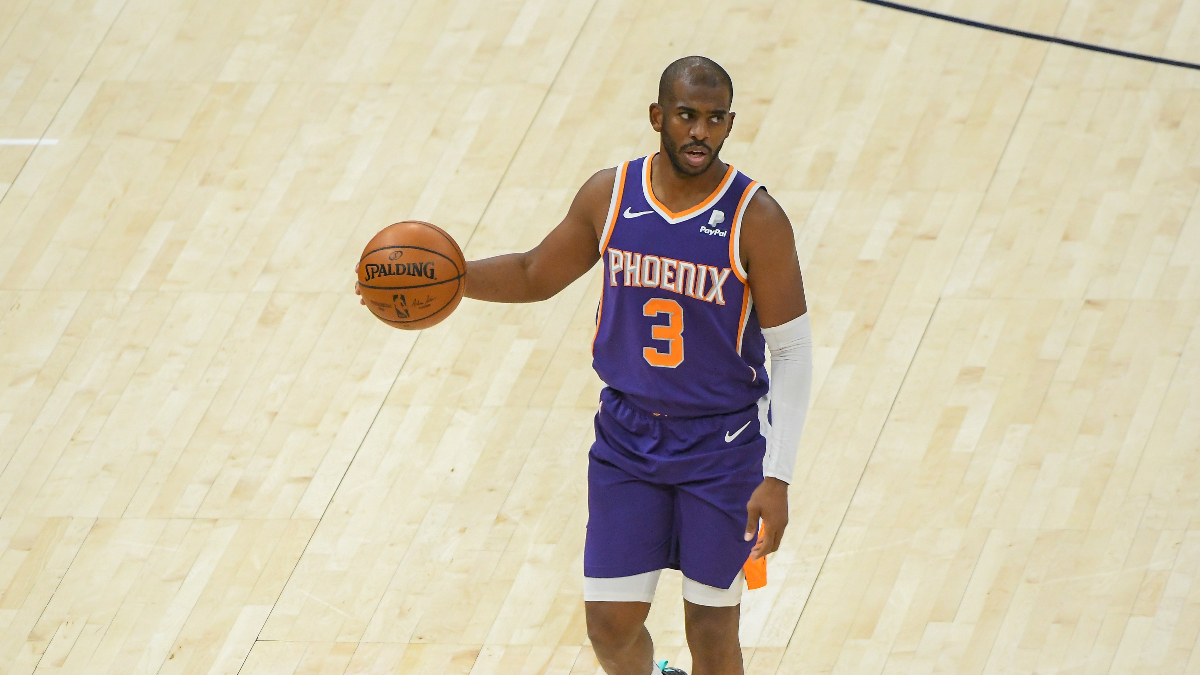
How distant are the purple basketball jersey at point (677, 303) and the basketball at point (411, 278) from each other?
15.6 inches

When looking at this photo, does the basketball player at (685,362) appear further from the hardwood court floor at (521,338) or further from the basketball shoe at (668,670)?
the hardwood court floor at (521,338)

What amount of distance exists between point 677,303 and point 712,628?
855 mm

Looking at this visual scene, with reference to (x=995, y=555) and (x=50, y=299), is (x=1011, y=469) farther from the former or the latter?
(x=50, y=299)

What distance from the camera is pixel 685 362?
3445 mm

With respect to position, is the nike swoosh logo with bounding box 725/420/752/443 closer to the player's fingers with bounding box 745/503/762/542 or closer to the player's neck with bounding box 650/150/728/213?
the player's fingers with bounding box 745/503/762/542

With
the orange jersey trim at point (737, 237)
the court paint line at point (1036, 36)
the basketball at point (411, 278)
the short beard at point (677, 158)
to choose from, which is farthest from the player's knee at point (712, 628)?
the court paint line at point (1036, 36)

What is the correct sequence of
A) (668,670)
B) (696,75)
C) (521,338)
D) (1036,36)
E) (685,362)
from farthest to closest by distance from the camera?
(1036,36) → (521,338) → (668,670) → (685,362) → (696,75)

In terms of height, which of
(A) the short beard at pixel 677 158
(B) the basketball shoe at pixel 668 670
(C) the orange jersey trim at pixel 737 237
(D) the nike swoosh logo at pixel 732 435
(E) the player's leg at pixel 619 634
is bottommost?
(B) the basketball shoe at pixel 668 670

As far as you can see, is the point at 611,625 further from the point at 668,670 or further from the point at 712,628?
the point at 668,670

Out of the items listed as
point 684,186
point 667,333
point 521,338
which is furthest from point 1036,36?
point 667,333

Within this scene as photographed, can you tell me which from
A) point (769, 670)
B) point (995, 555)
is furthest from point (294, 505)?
point (995, 555)

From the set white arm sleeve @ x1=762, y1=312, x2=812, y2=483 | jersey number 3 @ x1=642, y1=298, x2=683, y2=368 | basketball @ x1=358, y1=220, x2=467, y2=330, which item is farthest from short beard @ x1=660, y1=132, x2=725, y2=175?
basketball @ x1=358, y1=220, x2=467, y2=330

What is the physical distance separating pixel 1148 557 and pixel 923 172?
184 cm

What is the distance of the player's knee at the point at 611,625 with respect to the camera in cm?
357
